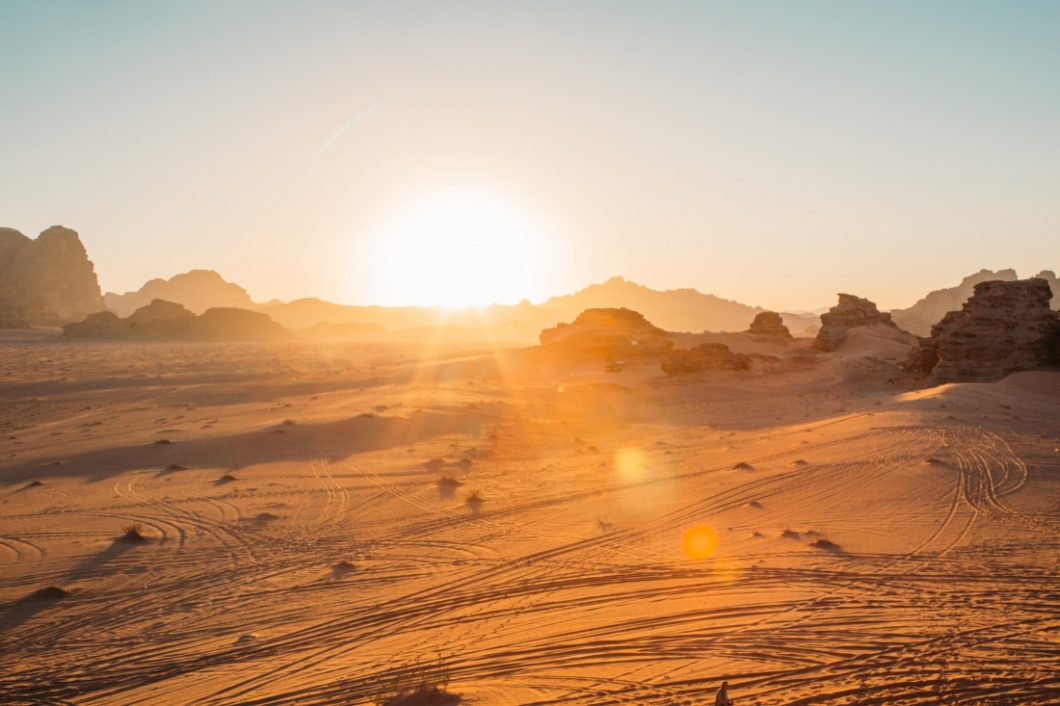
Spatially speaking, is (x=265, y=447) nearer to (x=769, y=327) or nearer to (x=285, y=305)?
(x=769, y=327)

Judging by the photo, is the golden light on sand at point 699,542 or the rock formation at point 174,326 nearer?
the golden light on sand at point 699,542

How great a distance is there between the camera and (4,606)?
310 inches

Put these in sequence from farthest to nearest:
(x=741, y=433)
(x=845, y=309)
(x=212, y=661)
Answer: (x=845, y=309), (x=741, y=433), (x=212, y=661)

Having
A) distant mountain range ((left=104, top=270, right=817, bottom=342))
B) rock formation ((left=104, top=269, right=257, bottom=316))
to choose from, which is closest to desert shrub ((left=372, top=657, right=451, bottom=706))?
distant mountain range ((left=104, top=270, right=817, bottom=342))

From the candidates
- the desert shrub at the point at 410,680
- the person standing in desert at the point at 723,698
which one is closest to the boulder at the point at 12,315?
the desert shrub at the point at 410,680

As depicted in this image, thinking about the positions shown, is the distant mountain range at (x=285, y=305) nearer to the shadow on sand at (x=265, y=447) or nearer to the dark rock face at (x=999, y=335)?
the dark rock face at (x=999, y=335)

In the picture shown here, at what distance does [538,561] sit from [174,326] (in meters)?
74.5

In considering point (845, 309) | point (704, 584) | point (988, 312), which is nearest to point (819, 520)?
point (704, 584)

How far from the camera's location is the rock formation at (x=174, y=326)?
6494cm

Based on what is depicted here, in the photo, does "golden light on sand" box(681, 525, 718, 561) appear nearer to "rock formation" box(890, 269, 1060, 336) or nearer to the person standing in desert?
the person standing in desert

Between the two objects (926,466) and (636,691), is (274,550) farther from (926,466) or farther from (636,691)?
(926,466)

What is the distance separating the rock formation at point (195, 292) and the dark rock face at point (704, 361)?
6310 inches

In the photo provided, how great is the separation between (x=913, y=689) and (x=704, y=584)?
2784 mm

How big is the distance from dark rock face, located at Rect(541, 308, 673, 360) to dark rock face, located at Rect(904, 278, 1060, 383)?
18030mm
